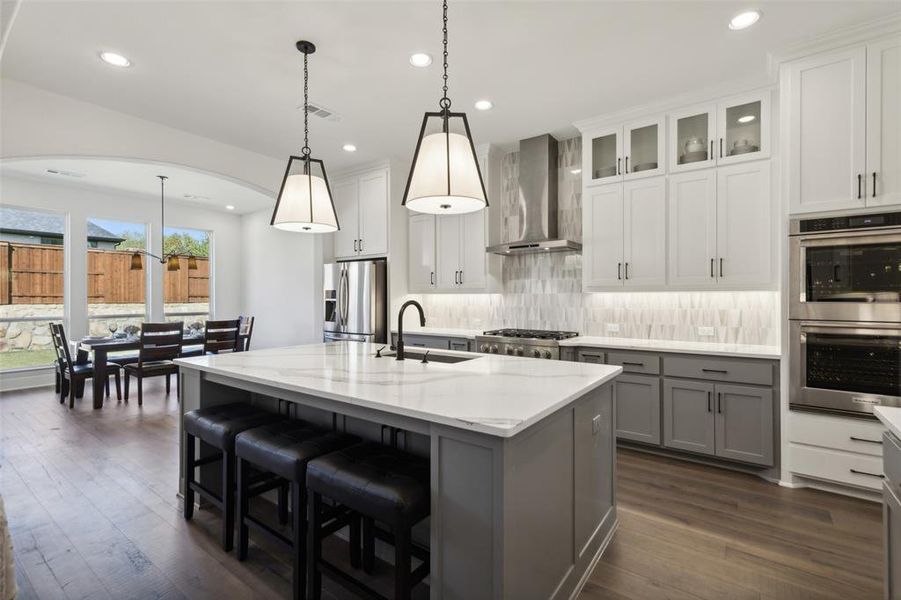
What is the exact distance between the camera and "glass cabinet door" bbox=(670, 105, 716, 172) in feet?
11.2

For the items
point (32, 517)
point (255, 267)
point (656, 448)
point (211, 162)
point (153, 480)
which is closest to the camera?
point (32, 517)

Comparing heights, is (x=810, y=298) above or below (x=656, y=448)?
above

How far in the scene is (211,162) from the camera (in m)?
4.33

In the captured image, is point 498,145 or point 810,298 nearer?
point 810,298

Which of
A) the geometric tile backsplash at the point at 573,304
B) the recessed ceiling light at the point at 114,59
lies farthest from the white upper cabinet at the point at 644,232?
the recessed ceiling light at the point at 114,59

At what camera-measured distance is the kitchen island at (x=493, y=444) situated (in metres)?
1.39

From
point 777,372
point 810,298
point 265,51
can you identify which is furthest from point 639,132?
point 265,51

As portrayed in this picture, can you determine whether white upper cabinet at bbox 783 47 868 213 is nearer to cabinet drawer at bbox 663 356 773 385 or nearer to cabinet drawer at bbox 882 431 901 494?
cabinet drawer at bbox 663 356 773 385

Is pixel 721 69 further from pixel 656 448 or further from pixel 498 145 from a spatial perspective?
pixel 656 448

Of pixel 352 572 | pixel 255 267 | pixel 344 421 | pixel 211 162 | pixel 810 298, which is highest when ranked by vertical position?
pixel 211 162

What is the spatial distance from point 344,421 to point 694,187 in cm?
319

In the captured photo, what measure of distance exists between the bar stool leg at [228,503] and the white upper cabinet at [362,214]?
318 centimetres

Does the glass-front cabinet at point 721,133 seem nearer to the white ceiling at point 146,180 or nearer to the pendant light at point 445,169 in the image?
the pendant light at point 445,169

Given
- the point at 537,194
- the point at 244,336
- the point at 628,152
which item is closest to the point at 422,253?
the point at 537,194
